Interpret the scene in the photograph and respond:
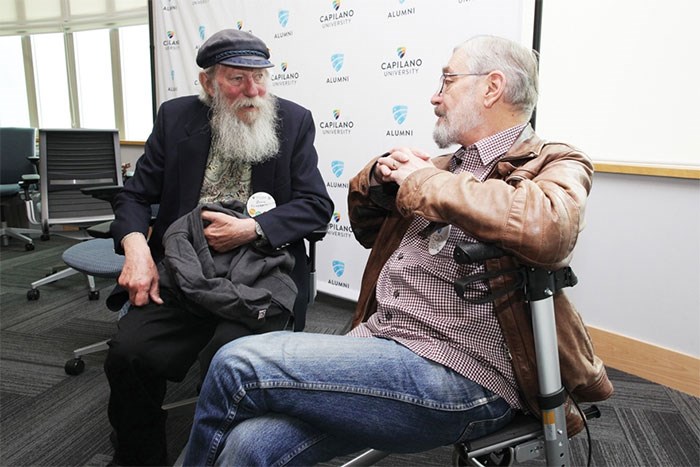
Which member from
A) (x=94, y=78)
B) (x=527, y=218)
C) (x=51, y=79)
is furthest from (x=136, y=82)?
(x=527, y=218)

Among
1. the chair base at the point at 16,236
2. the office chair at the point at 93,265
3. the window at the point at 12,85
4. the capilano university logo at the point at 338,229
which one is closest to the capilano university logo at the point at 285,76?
the capilano university logo at the point at 338,229

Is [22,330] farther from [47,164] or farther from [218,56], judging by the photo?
[218,56]

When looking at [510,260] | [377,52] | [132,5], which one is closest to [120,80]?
[132,5]

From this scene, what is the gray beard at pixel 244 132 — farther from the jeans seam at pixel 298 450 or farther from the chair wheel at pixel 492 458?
the chair wheel at pixel 492 458

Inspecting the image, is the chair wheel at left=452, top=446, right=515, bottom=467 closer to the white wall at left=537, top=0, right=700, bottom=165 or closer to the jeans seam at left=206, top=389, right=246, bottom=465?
the jeans seam at left=206, top=389, right=246, bottom=465

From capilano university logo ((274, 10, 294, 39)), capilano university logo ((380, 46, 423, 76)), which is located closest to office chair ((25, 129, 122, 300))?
capilano university logo ((274, 10, 294, 39))

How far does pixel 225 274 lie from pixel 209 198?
377 mm

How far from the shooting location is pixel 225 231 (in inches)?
57.8

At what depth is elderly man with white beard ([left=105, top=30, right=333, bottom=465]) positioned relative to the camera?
143cm

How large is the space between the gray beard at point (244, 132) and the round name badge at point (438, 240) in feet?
2.56

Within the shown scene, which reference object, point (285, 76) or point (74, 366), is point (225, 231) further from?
point (285, 76)

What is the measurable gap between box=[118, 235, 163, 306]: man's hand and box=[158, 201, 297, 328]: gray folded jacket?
37mm

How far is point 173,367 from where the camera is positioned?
1404mm

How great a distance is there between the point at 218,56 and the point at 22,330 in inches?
87.7
